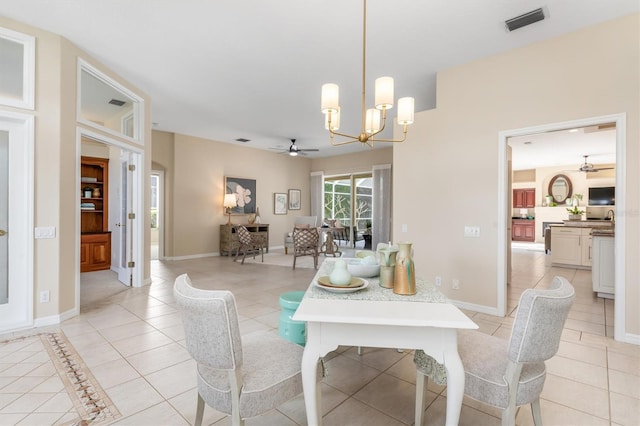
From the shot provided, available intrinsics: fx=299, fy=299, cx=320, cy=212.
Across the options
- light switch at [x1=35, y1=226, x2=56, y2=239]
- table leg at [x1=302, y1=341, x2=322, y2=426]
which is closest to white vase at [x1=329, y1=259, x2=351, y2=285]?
table leg at [x1=302, y1=341, x2=322, y2=426]

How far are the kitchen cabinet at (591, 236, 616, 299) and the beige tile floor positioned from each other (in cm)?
53

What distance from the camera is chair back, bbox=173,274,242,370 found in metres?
1.27

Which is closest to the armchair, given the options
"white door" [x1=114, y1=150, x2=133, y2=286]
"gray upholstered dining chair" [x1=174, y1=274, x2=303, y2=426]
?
"white door" [x1=114, y1=150, x2=133, y2=286]

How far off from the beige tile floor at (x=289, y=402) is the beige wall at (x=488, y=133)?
744mm

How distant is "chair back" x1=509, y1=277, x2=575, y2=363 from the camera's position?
4.34 ft

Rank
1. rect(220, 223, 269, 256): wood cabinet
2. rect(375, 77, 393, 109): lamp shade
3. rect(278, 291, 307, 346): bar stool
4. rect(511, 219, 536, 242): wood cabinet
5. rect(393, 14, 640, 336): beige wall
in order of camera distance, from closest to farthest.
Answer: rect(375, 77, 393, 109): lamp shade < rect(278, 291, 307, 346): bar stool < rect(393, 14, 640, 336): beige wall < rect(220, 223, 269, 256): wood cabinet < rect(511, 219, 536, 242): wood cabinet

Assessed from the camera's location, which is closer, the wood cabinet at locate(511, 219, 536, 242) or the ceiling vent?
the ceiling vent

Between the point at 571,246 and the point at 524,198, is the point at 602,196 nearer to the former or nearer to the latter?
the point at 524,198

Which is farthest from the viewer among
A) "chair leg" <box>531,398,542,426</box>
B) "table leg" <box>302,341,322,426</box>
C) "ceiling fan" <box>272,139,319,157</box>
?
"ceiling fan" <box>272,139,319,157</box>

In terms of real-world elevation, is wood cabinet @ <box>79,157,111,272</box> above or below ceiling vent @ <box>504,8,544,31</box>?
below

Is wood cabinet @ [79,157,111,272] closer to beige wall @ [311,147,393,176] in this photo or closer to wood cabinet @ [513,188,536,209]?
beige wall @ [311,147,393,176]

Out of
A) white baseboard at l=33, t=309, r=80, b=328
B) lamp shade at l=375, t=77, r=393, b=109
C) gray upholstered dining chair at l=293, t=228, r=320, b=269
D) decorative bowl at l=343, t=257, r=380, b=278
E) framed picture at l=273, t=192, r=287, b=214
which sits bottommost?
white baseboard at l=33, t=309, r=80, b=328

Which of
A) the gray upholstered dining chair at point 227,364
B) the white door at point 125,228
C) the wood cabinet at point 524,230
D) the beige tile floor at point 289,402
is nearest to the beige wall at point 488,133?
the beige tile floor at point 289,402

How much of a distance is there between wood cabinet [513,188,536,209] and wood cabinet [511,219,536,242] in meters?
0.60
